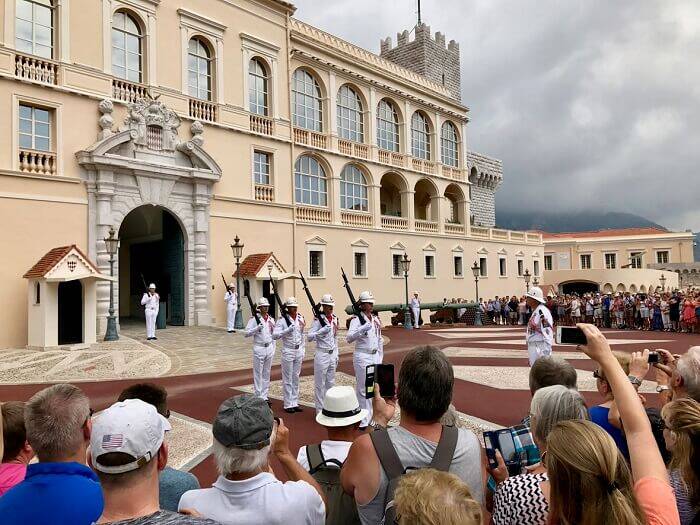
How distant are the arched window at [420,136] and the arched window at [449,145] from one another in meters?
1.44

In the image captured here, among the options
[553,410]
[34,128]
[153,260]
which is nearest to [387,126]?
[153,260]

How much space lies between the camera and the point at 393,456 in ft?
8.43

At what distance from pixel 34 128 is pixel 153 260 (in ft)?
25.6

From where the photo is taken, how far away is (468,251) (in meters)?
37.0

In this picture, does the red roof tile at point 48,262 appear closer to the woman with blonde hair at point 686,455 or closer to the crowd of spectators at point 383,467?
the crowd of spectators at point 383,467

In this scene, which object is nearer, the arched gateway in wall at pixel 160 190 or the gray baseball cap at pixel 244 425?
the gray baseball cap at pixel 244 425

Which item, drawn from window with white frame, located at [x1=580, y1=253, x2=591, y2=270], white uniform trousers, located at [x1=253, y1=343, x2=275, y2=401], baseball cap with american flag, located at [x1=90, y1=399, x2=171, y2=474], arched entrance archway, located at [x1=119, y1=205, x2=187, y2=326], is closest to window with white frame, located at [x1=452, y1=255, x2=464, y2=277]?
arched entrance archway, located at [x1=119, y1=205, x2=187, y2=326]

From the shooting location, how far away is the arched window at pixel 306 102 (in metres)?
27.1

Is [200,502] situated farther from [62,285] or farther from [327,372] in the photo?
[62,285]

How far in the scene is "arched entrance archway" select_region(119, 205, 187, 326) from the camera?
22203 mm

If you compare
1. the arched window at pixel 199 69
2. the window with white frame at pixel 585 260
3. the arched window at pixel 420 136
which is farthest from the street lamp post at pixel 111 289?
the window with white frame at pixel 585 260

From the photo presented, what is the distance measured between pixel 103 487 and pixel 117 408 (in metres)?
0.31

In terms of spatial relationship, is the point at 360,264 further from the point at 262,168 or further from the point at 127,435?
the point at 127,435

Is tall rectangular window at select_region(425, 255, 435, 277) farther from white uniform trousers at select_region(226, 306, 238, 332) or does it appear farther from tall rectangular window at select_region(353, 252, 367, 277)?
white uniform trousers at select_region(226, 306, 238, 332)
